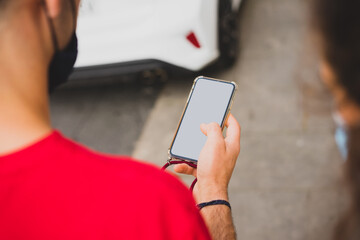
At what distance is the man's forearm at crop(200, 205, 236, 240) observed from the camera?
1572 millimetres

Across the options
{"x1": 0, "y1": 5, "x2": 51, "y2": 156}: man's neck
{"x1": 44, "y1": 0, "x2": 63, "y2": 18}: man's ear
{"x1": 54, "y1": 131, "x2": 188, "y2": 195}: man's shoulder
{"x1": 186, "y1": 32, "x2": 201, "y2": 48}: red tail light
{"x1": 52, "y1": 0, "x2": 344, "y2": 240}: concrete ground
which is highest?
{"x1": 44, "y1": 0, "x2": 63, "y2": 18}: man's ear

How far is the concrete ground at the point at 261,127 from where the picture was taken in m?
3.23

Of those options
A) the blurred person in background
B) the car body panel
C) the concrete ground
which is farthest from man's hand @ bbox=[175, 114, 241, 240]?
the car body panel

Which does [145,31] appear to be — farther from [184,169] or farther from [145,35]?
[184,169]

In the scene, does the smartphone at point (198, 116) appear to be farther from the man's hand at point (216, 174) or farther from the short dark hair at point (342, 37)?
the short dark hair at point (342, 37)

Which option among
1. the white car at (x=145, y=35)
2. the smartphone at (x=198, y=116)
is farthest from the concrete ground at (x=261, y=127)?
the smartphone at (x=198, y=116)

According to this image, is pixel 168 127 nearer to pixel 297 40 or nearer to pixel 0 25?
pixel 297 40

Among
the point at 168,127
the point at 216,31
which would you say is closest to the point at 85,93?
the point at 168,127

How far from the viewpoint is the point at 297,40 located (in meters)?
4.84

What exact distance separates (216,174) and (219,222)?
193 mm

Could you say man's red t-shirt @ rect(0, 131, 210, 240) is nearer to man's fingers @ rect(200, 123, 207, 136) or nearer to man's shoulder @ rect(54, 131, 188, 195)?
man's shoulder @ rect(54, 131, 188, 195)

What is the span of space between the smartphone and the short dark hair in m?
1.06

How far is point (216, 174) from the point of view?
1736 mm

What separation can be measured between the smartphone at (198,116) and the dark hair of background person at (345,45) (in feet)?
3.25
